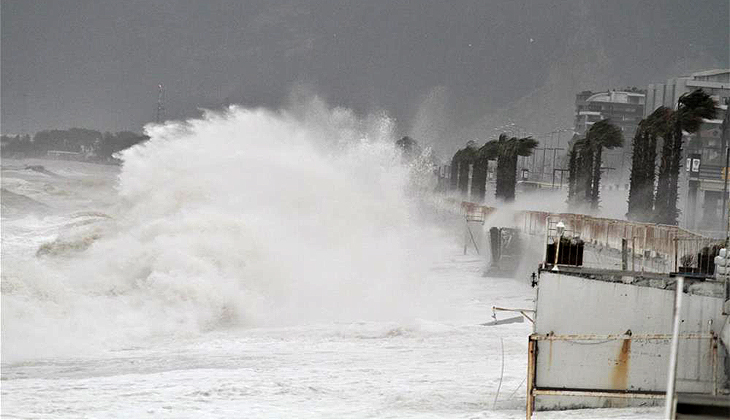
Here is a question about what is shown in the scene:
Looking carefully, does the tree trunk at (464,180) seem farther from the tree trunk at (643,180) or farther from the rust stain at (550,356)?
the rust stain at (550,356)

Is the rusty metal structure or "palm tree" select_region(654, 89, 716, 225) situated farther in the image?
"palm tree" select_region(654, 89, 716, 225)

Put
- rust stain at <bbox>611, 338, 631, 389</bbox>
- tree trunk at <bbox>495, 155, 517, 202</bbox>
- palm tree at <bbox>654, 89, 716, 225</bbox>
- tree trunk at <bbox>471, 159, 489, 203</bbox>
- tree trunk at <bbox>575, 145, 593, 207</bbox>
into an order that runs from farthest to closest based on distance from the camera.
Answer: tree trunk at <bbox>471, 159, 489, 203</bbox>
tree trunk at <bbox>495, 155, 517, 202</bbox>
tree trunk at <bbox>575, 145, 593, 207</bbox>
palm tree at <bbox>654, 89, 716, 225</bbox>
rust stain at <bbox>611, 338, 631, 389</bbox>

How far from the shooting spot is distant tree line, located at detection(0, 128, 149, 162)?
134m

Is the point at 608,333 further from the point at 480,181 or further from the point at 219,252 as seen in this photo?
the point at 480,181

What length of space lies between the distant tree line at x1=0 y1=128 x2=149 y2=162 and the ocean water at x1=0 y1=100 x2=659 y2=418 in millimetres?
88344

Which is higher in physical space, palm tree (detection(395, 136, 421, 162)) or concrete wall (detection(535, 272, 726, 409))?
palm tree (detection(395, 136, 421, 162))

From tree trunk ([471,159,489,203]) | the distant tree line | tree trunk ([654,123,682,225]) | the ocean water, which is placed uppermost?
→ the distant tree line

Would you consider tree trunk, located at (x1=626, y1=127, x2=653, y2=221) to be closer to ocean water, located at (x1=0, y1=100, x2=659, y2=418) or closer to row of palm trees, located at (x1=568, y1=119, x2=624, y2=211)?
row of palm trees, located at (x1=568, y1=119, x2=624, y2=211)

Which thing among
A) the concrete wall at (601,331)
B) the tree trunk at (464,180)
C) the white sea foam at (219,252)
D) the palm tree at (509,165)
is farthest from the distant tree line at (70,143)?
the concrete wall at (601,331)

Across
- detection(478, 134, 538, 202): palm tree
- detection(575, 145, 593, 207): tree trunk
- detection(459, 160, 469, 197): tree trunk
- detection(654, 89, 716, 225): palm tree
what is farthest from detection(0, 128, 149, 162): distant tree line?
detection(654, 89, 716, 225): palm tree

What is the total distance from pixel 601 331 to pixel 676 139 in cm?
2640

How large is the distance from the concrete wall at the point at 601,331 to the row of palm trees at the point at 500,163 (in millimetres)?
49133

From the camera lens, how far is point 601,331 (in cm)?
1177

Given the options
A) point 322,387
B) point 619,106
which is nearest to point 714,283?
point 322,387
